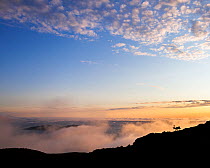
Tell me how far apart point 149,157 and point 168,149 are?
10.6 ft

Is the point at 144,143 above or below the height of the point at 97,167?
above

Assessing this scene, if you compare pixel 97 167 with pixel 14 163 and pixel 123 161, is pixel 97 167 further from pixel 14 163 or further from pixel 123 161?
pixel 14 163

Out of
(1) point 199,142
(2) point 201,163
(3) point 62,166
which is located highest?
(1) point 199,142

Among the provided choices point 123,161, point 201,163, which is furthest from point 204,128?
point 123,161

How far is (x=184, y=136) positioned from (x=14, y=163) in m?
28.1

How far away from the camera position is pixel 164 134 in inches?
1340

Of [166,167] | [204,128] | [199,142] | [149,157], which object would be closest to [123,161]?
[149,157]

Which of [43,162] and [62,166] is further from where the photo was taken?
[43,162]

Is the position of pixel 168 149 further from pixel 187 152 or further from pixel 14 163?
pixel 14 163

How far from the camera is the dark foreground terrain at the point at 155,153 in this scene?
2345cm

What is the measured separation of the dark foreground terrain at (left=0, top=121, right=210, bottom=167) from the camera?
76.9ft

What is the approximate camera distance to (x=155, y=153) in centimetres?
2684

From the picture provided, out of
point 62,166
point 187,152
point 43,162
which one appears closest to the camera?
point 187,152

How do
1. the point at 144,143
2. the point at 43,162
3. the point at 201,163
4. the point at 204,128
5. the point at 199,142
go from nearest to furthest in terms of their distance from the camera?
the point at 201,163 < the point at 199,142 < the point at 43,162 < the point at 204,128 < the point at 144,143
